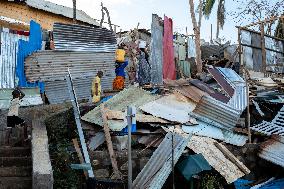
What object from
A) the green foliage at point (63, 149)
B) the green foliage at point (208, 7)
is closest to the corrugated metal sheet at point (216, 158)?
the green foliage at point (63, 149)

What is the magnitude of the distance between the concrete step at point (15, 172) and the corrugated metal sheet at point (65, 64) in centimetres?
439

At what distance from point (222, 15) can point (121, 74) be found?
24.8m

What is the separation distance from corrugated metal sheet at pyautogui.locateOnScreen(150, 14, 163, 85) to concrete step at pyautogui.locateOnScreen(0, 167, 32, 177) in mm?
8084

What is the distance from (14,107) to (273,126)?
794 centimetres

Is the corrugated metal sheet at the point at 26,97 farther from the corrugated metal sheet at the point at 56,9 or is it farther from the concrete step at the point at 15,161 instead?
the corrugated metal sheet at the point at 56,9

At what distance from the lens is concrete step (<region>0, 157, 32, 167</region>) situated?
7.50 m


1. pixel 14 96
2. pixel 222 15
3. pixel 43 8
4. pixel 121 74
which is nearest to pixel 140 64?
pixel 121 74

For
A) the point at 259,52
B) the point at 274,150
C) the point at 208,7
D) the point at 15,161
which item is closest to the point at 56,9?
the point at 208,7

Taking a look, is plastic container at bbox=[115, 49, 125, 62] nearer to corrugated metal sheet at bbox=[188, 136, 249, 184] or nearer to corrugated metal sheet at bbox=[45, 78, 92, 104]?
corrugated metal sheet at bbox=[45, 78, 92, 104]

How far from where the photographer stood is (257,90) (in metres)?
13.1

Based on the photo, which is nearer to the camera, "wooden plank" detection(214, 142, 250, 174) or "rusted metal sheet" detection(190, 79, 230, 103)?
"wooden plank" detection(214, 142, 250, 174)

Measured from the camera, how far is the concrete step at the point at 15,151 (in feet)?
26.2

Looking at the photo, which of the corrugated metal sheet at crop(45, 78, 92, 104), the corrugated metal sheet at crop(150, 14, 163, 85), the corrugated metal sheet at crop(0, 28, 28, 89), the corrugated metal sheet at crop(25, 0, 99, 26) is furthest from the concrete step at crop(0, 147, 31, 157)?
the corrugated metal sheet at crop(25, 0, 99, 26)

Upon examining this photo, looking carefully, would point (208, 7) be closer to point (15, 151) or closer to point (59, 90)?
point (59, 90)
